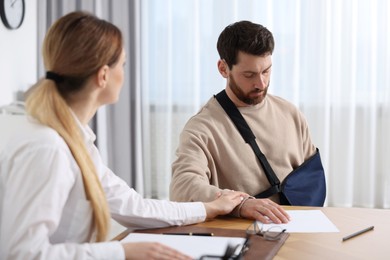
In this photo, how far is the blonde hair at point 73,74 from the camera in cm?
115

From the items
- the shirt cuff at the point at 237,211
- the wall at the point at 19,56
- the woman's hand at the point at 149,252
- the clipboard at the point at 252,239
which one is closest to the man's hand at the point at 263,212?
the shirt cuff at the point at 237,211

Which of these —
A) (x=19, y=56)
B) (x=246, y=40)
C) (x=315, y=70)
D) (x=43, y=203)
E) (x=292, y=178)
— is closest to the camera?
(x=43, y=203)

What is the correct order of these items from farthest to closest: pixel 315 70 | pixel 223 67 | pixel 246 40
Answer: pixel 315 70 < pixel 223 67 < pixel 246 40

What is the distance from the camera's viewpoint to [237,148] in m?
2.02

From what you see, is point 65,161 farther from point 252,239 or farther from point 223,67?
point 223,67

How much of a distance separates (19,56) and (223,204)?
2257mm

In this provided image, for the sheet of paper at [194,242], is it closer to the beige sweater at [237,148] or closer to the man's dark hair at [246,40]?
the beige sweater at [237,148]

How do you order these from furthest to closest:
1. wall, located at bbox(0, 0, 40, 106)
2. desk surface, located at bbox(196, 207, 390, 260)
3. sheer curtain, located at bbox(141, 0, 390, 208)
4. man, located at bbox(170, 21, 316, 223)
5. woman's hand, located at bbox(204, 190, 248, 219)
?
sheer curtain, located at bbox(141, 0, 390, 208)
wall, located at bbox(0, 0, 40, 106)
man, located at bbox(170, 21, 316, 223)
woman's hand, located at bbox(204, 190, 248, 219)
desk surface, located at bbox(196, 207, 390, 260)

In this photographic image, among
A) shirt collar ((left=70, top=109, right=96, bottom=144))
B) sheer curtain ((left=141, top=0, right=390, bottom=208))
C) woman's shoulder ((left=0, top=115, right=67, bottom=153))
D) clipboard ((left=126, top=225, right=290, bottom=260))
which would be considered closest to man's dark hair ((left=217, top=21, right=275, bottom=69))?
clipboard ((left=126, top=225, right=290, bottom=260))


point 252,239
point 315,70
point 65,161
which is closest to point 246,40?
point 252,239

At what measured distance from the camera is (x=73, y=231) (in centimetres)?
118

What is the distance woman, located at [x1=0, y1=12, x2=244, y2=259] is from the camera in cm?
104

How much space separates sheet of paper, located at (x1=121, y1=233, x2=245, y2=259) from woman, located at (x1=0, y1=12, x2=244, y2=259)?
115mm

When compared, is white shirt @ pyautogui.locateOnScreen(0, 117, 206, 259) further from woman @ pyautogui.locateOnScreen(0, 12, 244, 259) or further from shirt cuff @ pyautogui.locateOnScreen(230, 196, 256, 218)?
shirt cuff @ pyautogui.locateOnScreen(230, 196, 256, 218)
